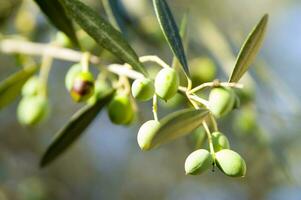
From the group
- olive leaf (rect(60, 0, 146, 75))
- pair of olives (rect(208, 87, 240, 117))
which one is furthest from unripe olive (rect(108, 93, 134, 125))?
pair of olives (rect(208, 87, 240, 117))

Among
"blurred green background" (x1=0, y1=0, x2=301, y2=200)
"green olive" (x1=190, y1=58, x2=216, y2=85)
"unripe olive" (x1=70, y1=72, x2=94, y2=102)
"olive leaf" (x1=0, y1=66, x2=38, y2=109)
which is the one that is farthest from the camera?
"blurred green background" (x1=0, y1=0, x2=301, y2=200)

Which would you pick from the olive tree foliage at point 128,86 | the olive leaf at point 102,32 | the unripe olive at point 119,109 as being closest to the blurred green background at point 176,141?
the olive tree foliage at point 128,86

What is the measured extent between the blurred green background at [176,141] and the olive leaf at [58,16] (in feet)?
1.51

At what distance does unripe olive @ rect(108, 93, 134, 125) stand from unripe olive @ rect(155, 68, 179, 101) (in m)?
0.24

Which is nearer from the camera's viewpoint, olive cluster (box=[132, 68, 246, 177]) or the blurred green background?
olive cluster (box=[132, 68, 246, 177])

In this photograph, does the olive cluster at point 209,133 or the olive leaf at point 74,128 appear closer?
the olive cluster at point 209,133

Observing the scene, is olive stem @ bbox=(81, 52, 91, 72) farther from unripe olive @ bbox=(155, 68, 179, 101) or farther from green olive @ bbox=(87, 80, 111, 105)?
unripe olive @ bbox=(155, 68, 179, 101)

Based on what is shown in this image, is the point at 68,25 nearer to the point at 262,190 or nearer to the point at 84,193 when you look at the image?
the point at 262,190

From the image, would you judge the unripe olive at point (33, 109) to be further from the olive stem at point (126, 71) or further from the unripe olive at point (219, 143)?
the unripe olive at point (219, 143)

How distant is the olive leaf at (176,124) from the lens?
987mm

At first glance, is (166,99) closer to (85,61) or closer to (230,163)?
(230,163)

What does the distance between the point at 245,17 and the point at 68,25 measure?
2.86m

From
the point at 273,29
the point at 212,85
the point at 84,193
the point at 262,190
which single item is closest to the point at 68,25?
the point at 212,85

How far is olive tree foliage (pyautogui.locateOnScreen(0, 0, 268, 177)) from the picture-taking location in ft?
3.51
